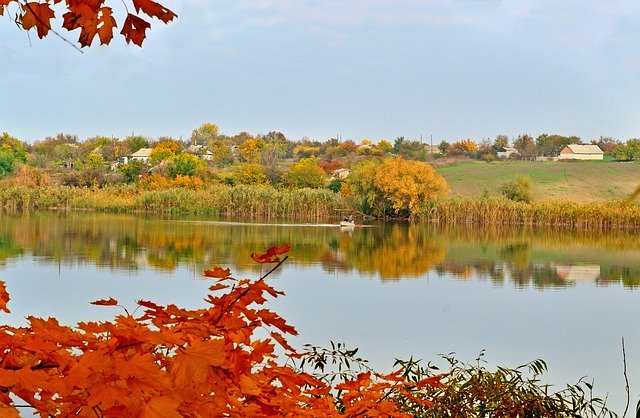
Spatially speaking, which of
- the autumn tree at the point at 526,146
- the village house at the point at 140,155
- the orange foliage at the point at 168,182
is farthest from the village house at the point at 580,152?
the orange foliage at the point at 168,182

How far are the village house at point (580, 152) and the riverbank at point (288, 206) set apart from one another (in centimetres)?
2724

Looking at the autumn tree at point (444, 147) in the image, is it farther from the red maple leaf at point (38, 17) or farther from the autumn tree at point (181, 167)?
the red maple leaf at point (38, 17)

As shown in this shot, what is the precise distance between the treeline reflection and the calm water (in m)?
0.05

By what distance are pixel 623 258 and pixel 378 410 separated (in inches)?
757

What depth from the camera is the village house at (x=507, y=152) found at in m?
68.5

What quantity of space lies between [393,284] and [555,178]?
3390 cm

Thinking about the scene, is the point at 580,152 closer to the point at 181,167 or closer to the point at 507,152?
the point at 507,152

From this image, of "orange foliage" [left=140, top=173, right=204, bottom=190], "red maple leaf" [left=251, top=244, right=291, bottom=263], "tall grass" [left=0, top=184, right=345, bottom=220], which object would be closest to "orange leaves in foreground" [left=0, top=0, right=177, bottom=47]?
"red maple leaf" [left=251, top=244, right=291, bottom=263]

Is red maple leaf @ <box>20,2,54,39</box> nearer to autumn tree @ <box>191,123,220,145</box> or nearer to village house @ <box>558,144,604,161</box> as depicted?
village house @ <box>558,144,604,161</box>

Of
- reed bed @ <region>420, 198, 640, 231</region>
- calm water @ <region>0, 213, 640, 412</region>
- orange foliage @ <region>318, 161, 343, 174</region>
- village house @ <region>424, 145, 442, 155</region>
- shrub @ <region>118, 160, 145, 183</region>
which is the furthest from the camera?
village house @ <region>424, 145, 442, 155</region>

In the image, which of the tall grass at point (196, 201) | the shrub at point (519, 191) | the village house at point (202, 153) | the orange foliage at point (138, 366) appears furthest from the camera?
the village house at point (202, 153)

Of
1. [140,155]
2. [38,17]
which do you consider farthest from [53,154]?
[38,17]

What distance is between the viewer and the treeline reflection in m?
16.9

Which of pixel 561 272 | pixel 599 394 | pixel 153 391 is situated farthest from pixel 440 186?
pixel 153 391
